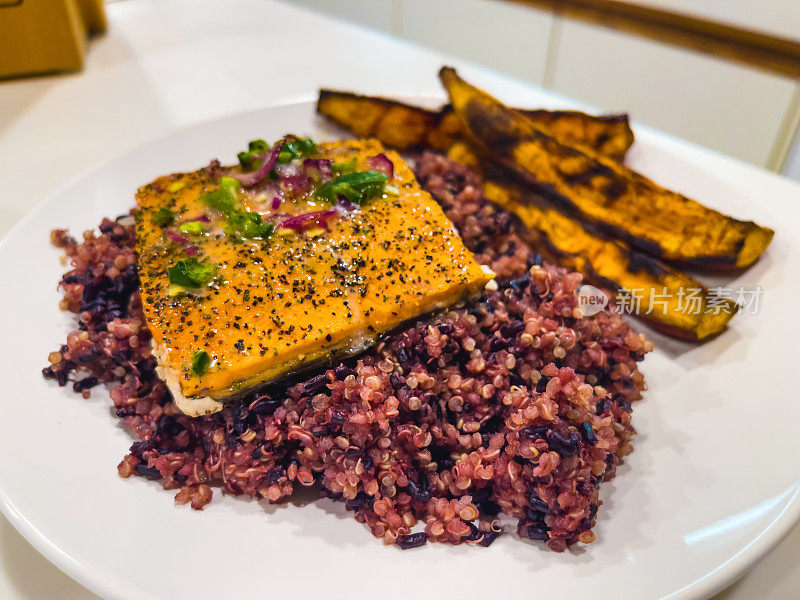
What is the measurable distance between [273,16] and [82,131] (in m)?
2.40

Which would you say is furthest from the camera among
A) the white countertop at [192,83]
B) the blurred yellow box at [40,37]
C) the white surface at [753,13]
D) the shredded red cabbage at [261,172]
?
the white surface at [753,13]

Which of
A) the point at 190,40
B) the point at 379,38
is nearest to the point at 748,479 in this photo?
the point at 379,38

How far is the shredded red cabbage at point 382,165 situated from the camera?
2.43 m

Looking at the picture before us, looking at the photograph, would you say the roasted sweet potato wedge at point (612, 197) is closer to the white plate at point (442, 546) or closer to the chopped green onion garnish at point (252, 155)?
the white plate at point (442, 546)

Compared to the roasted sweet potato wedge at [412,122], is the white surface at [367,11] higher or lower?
lower

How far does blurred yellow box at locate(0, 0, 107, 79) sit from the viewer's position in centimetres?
403

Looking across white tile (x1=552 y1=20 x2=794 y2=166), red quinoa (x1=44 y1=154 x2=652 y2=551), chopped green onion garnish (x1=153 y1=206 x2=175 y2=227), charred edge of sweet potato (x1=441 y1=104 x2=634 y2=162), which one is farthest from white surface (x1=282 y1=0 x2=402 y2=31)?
red quinoa (x1=44 y1=154 x2=652 y2=551)

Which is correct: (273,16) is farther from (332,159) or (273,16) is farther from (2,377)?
(2,377)

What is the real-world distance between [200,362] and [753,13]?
4749 millimetres

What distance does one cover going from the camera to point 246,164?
247 cm

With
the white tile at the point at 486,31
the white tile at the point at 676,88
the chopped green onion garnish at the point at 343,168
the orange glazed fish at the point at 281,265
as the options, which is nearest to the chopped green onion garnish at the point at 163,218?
the orange glazed fish at the point at 281,265

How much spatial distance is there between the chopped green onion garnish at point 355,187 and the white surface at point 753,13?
3725 mm

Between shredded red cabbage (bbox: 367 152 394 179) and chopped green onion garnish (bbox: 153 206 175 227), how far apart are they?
79 centimetres

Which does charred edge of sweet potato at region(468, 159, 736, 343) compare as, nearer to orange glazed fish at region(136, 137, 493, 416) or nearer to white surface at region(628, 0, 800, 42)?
orange glazed fish at region(136, 137, 493, 416)
